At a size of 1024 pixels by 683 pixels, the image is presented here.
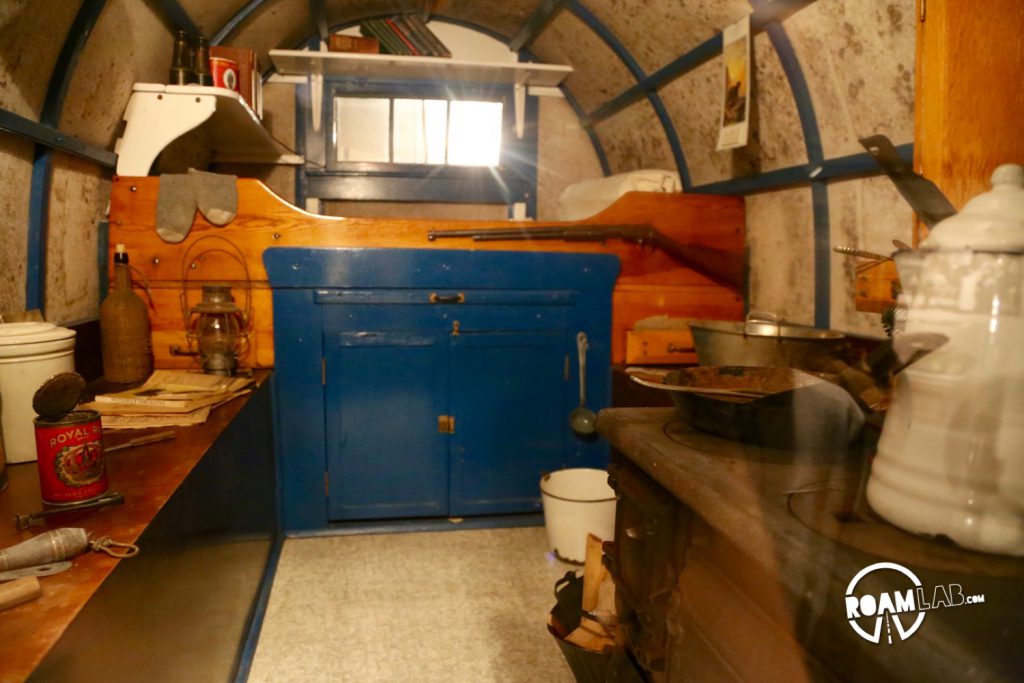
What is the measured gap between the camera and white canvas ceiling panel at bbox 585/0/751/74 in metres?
2.48

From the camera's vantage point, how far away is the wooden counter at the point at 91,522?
76 cm


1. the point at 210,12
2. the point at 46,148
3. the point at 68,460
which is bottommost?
the point at 68,460

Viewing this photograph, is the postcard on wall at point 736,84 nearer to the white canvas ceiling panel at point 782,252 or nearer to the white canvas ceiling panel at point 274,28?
the white canvas ceiling panel at point 782,252

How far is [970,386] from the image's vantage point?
30.1 inches

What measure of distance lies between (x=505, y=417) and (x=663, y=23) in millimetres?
1787

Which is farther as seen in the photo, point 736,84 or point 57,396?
point 736,84

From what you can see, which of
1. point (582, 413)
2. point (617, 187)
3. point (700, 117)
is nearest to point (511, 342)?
point (582, 413)

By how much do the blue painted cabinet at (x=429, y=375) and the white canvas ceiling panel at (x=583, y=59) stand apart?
112 centimetres

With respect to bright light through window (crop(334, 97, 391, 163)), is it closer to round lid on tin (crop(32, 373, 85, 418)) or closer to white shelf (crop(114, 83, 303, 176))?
white shelf (crop(114, 83, 303, 176))

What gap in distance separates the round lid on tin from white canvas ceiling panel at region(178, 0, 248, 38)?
2.04 meters

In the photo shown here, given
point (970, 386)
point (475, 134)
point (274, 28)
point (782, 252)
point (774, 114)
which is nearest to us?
point (970, 386)

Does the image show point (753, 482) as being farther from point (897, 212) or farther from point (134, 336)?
point (134, 336)

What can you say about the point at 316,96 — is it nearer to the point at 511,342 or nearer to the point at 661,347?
the point at 511,342

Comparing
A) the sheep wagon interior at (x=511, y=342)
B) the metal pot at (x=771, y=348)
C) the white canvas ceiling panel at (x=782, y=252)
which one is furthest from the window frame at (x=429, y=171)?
the metal pot at (x=771, y=348)
